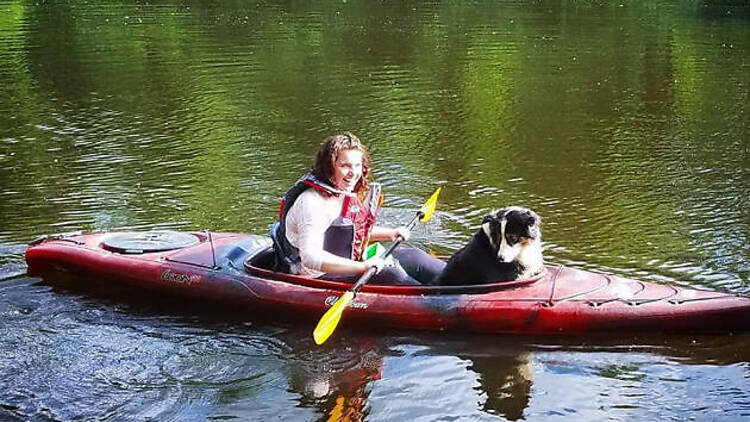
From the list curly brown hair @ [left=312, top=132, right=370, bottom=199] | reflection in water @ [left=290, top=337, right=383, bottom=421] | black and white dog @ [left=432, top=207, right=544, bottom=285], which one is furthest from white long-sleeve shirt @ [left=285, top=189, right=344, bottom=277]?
black and white dog @ [left=432, top=207, right=544, bottom=285]

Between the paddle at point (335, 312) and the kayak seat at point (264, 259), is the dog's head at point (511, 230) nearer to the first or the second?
the paddle at point (335, 312)

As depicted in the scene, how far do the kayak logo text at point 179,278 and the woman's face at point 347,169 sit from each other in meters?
1.11

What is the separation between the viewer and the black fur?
5.11 m

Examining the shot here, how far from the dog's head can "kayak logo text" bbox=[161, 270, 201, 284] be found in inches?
71.4

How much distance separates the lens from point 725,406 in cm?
449

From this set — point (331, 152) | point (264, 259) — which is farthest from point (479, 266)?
point (264, 259)

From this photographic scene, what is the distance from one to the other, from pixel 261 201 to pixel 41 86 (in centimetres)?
703

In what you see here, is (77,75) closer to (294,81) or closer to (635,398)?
(294,81)

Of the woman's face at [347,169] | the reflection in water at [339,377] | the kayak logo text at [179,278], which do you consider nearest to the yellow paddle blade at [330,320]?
the reflection in water at [339,377]

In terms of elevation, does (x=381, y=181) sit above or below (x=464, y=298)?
below

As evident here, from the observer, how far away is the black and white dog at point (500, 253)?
→ 492 centimetres

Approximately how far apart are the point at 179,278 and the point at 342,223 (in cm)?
117

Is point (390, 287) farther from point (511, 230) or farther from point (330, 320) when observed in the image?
point (511, 230)

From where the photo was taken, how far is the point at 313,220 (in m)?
5.16
